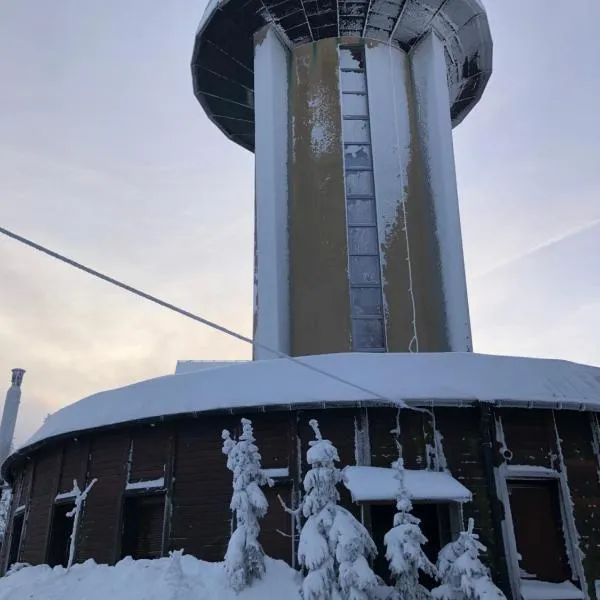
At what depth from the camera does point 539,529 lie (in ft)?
31.3

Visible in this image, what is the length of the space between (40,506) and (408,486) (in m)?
7.97

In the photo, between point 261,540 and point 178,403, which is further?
point 178,403

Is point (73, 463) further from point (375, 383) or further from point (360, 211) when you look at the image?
point (360, 211)

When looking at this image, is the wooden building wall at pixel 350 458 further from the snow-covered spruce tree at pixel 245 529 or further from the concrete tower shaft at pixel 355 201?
the concrete tower shaft at pixel 355 201

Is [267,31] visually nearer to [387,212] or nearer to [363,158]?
[363,158]

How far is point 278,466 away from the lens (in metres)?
9.88

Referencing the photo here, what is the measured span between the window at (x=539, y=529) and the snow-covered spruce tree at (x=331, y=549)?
129 inches

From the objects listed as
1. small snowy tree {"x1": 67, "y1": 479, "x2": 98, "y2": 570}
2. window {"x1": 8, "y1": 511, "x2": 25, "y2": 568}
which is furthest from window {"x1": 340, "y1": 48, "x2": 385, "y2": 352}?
window {"x1": 8, "y1": 511, "x2": 25, "y2": 568}

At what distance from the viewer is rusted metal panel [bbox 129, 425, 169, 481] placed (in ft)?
34.5

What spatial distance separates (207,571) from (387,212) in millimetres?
10445

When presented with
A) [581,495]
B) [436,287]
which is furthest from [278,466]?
[436,287]

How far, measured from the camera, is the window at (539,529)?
9.24 meters

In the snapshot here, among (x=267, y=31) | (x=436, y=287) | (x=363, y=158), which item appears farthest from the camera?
(x=267, y=31)

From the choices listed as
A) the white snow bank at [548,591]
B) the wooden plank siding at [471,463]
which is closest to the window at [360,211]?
the wooden plank siding at [471,463]
